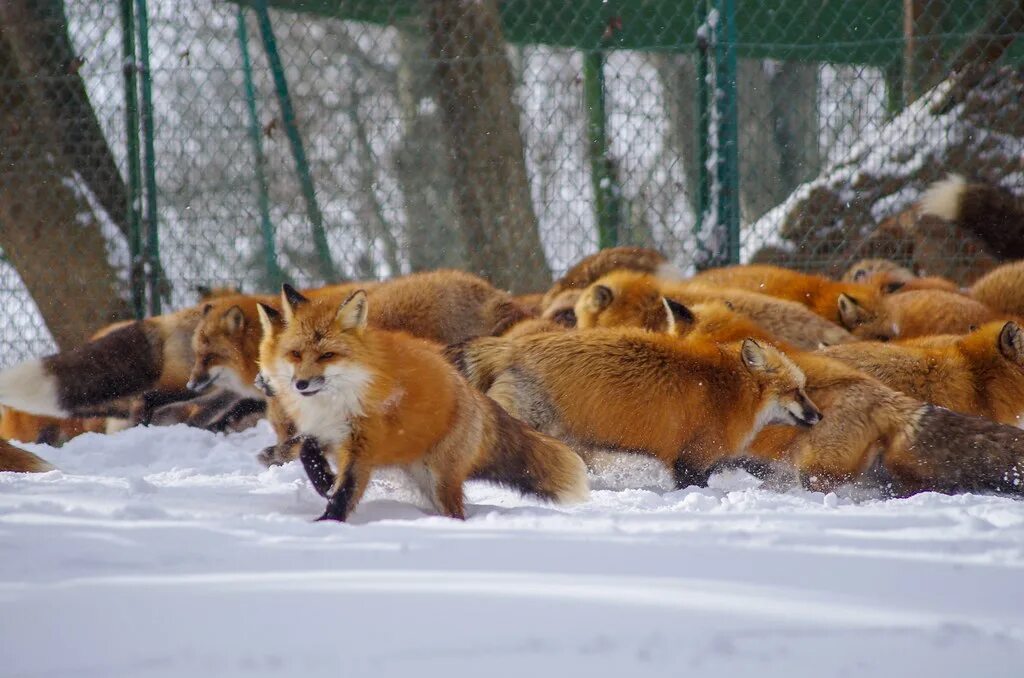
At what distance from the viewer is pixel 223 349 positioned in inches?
240

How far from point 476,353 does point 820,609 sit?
2.89 metres

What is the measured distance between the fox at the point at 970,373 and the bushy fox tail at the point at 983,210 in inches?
88.2

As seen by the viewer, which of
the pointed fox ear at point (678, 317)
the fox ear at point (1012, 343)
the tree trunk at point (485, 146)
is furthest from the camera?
the tree trunk at point (485, 146)

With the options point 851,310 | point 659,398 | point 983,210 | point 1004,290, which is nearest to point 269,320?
point 659,398

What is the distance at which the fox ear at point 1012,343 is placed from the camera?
4.60 meters

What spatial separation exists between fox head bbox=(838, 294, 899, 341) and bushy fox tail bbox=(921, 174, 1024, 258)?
4.22 ft

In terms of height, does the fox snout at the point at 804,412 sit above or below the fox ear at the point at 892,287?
above

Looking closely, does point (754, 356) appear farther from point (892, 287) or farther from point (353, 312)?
point (892, 287)

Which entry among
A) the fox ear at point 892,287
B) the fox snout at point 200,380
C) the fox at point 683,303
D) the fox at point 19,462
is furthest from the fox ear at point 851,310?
the fox at point 19,462

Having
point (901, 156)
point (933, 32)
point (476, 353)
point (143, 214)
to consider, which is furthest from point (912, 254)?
point (143, 214)

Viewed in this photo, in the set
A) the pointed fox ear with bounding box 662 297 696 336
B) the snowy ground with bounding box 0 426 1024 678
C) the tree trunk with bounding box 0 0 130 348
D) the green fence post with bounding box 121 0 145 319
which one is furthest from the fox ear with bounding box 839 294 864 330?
the tree trunk with bounding box 0 0 130 348

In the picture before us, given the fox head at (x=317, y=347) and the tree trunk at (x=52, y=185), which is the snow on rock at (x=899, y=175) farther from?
the tree trunk at (x=52, y=185)

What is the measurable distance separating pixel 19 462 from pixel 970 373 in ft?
13.9

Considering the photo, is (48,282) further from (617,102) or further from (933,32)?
(933,32)
